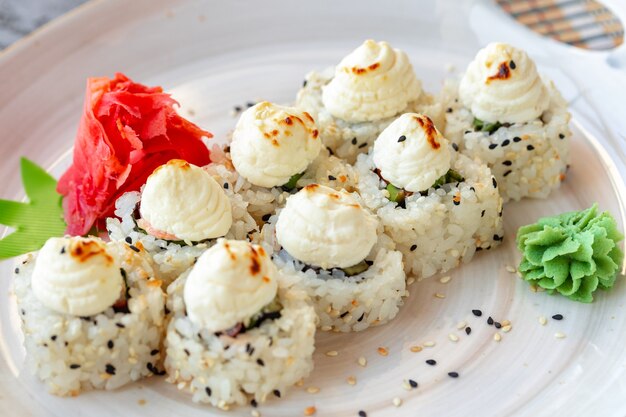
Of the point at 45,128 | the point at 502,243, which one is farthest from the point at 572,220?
the point at 45,128

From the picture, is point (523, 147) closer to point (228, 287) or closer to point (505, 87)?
point (505, 87)

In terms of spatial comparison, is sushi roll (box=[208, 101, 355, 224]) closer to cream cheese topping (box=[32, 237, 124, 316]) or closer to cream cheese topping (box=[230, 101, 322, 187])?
cream cheese topping (box=[230, 101, 322, 187])

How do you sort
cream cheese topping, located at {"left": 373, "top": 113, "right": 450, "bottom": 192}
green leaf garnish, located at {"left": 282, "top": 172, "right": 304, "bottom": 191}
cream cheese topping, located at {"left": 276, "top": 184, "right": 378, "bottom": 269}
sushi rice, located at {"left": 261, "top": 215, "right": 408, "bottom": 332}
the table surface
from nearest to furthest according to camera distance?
1. cream cheese topping, located at {"left": 276, "top": 184, "right": 378, "bottom": 269}
2. sushi rice, located at {"left": 261, "top": 215, "right": 408, "bottom": 332}
3. cream cheese topping, located at {"left": 373, "top": 113, "right": 450, "bottom": 192}
4. green leaf garnish, located at {"left": 282, "top": 172, "right": 304, "bottom": 191}
5. the table surface

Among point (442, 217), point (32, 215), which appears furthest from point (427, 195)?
point (32, 215)

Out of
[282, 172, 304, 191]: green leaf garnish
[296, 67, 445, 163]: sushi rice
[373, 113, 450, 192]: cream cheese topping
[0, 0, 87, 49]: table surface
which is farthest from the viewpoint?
Answer: [0, 0, 87, 49]: table surface

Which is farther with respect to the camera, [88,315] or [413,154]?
[413,154]

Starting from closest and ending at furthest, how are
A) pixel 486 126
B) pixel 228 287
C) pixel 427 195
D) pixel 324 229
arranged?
pixel 228 287 < pixel 324 229 < pixel 427 195 < pixel 486 126

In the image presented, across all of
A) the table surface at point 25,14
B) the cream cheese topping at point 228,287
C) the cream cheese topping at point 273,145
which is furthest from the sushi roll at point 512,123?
the table surface at point 25,14

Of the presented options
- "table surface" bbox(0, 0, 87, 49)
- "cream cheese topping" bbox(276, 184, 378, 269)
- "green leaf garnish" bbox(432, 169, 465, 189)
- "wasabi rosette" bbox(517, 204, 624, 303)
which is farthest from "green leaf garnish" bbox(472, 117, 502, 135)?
"table surface" bbox(0, 0, 87, 49)
